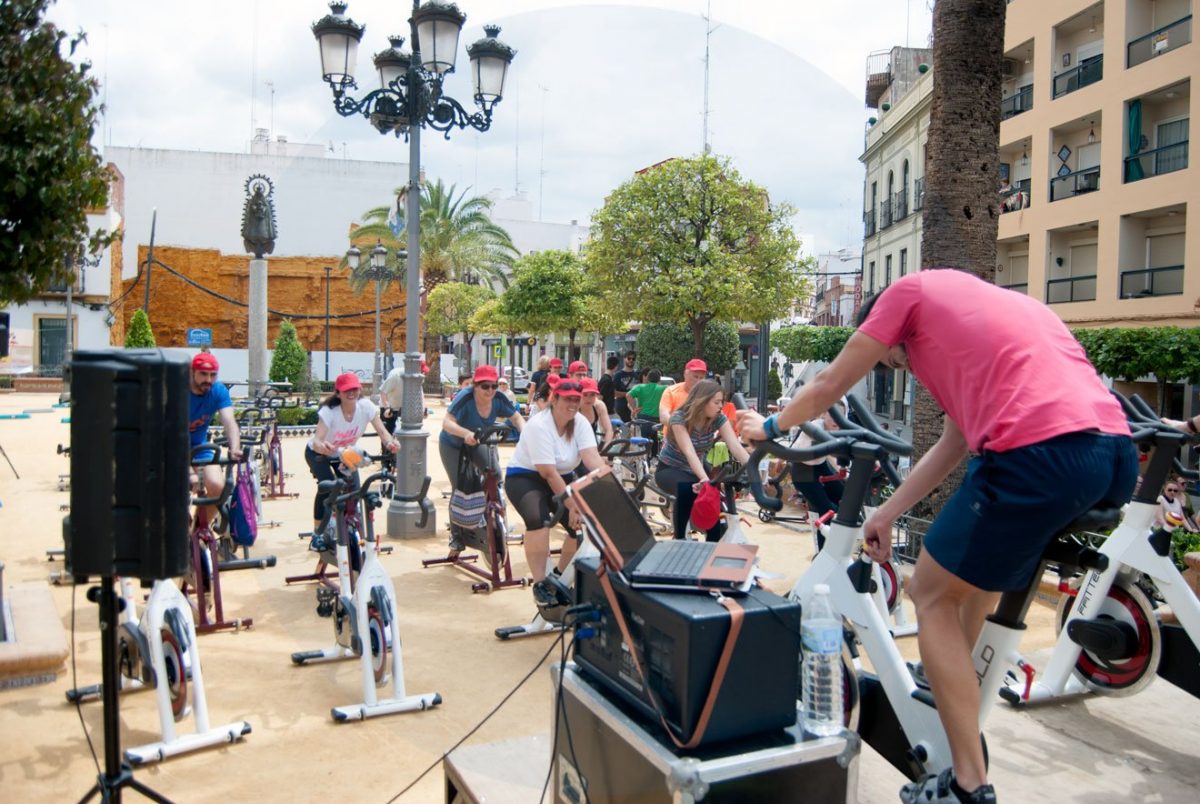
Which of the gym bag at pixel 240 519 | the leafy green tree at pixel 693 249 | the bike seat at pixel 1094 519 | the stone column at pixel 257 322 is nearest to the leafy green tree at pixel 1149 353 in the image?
the leafy green tree at pixel 693 249

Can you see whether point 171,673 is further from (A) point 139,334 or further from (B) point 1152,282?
(A) point 139,334

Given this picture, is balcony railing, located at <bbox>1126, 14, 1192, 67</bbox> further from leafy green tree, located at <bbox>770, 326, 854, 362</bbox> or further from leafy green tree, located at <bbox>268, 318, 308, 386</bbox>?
leafy green tree, located at <bbox>268, 318, 308, 386</bbox>

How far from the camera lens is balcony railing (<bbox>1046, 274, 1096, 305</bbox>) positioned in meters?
25.2

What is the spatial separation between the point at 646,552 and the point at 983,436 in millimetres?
1063

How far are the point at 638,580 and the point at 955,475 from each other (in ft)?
19.8

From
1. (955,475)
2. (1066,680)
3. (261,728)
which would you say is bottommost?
(261,728)

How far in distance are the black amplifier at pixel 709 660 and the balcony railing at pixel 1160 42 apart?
24381 mm

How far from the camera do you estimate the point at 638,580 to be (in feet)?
9.01

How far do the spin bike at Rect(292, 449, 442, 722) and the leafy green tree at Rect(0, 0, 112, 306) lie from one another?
1774 mm

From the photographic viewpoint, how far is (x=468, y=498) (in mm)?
7273

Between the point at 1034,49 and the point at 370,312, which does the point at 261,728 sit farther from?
the point at 370,312

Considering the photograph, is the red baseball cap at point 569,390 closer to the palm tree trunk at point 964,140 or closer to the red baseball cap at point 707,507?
the red baseball cap at point 707,507

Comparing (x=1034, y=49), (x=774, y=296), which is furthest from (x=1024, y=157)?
(x=774, y=296)

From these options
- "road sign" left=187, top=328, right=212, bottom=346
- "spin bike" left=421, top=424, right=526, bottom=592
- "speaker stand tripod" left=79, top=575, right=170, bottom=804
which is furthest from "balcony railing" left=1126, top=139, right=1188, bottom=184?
"road sign" left=187, top=328, right=212, bottom=346
